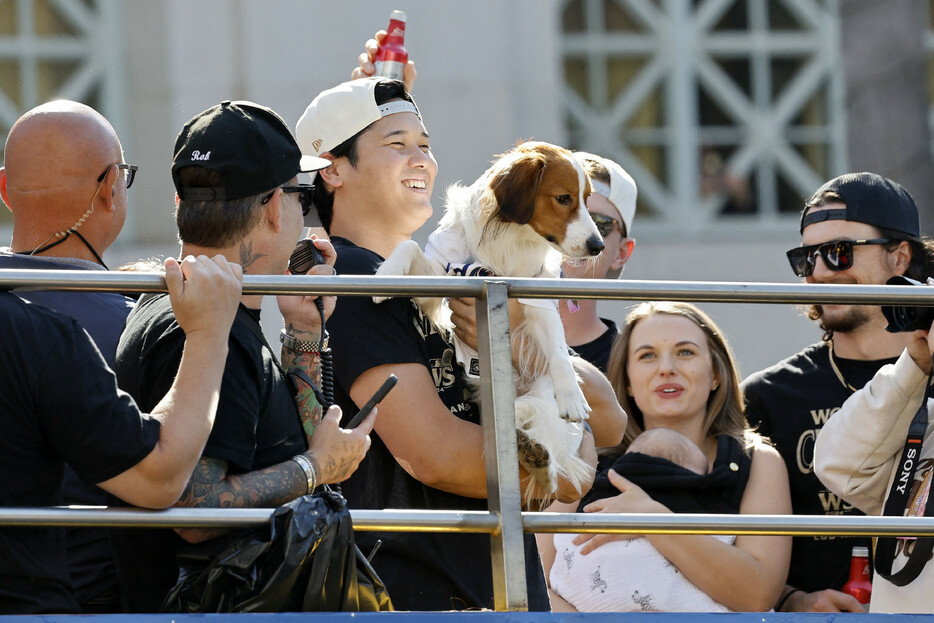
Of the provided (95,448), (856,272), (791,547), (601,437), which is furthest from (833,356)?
(95,448)

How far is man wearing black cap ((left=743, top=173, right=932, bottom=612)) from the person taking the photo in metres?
4.31

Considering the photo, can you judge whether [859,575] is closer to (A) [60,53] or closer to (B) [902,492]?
(B) [902,492]

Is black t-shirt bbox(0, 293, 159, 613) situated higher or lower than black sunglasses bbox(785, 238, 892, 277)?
lower

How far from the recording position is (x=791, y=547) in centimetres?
427

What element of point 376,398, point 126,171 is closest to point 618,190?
point 126,171

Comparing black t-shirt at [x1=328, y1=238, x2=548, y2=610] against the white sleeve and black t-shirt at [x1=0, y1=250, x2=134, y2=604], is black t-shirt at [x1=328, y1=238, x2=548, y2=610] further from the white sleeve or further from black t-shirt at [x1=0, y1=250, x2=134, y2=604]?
the white sleeve

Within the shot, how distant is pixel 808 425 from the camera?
174 inches

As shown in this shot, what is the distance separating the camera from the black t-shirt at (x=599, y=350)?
4902mm

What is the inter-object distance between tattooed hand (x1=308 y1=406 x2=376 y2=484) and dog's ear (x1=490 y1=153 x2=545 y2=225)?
125 cm

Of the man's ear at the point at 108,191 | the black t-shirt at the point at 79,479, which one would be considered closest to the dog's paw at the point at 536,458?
the black t-shirt at the point at 79,479

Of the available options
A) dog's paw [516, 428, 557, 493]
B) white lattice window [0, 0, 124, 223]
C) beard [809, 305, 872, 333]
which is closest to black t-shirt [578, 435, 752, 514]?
beard [809, 305, 872, 333]

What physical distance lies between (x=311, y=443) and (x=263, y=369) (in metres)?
0.19

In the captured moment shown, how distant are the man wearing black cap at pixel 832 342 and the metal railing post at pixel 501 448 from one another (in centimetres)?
163

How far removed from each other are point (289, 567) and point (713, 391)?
84.3 inches
